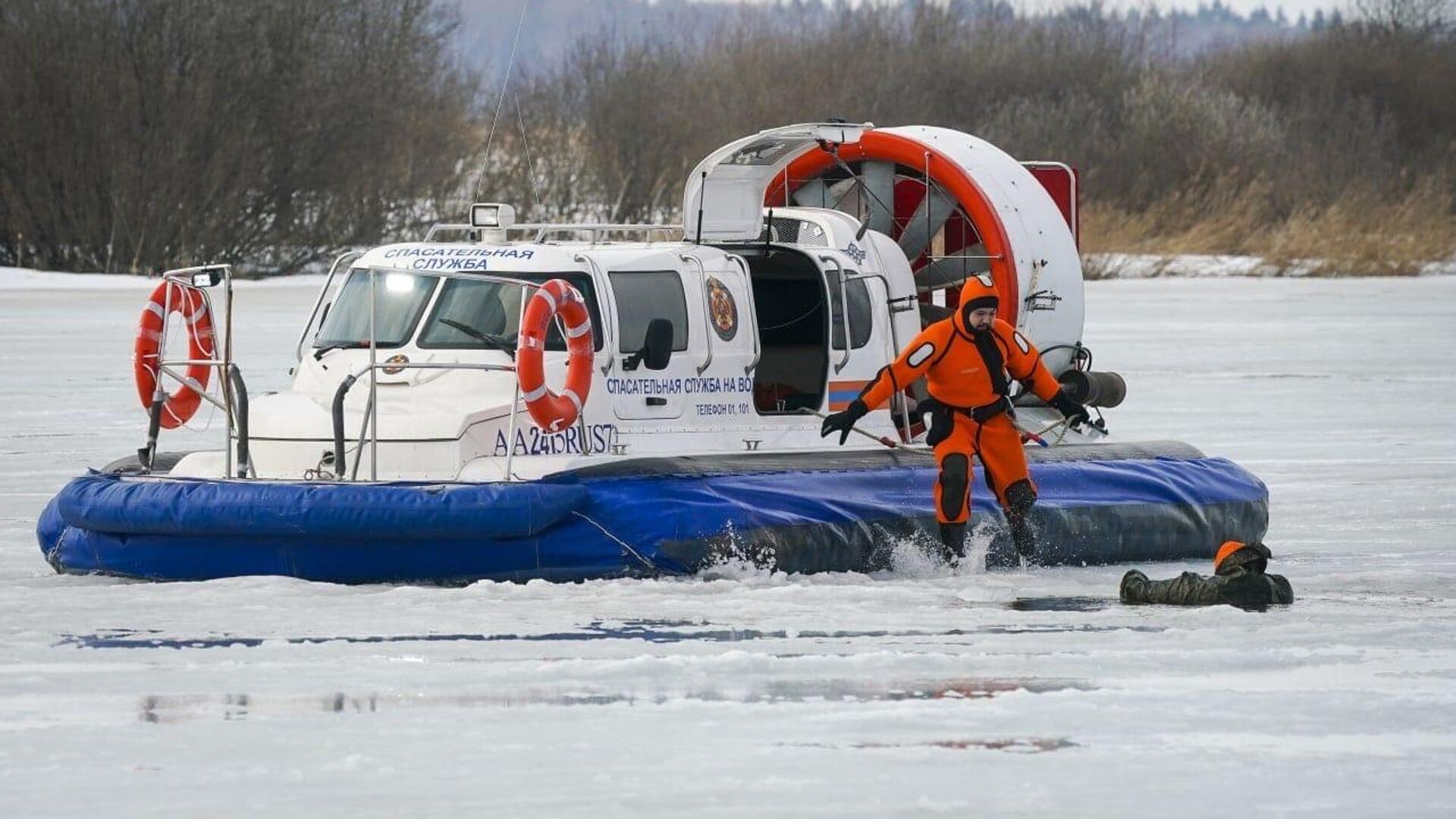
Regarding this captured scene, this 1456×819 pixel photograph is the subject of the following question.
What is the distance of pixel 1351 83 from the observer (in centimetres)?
4697

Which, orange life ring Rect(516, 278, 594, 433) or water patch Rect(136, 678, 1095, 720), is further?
orange life ring Rect(516, 278, 594, 433)

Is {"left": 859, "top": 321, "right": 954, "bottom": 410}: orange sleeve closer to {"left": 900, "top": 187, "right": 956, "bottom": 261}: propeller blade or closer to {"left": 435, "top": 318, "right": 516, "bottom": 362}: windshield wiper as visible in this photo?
{"left": 435, "top": 318, "right": 516, "bottom": 362}: windshield wiper

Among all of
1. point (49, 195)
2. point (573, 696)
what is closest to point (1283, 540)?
point (573, 696)

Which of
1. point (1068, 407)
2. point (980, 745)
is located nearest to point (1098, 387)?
point (1068, 407)

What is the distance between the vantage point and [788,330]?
10.1 metres

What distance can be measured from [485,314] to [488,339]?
0.14 m

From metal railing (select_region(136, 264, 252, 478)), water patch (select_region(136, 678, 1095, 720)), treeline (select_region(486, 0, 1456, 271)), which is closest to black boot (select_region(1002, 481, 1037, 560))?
water patch (select_region(136, 678, 1095, 720))

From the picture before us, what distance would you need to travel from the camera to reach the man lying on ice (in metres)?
8.14

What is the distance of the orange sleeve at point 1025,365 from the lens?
9.11m

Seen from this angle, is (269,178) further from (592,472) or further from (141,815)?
(141,815)

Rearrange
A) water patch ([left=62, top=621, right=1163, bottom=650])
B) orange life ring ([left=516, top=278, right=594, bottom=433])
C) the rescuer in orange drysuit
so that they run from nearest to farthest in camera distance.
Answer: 1. water patch ([left=62, top=621, right=1163, bottom=650])
2. orange life ring ([left=516, top=278, right=594, bottom=433])
3. the rescuer in orange drysuit

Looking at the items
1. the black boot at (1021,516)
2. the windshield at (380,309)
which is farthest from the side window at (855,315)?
the windshield at (380,309)

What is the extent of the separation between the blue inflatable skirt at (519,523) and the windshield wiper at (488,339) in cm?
71

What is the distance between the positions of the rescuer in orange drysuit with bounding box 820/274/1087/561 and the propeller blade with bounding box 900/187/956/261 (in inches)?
72.6
